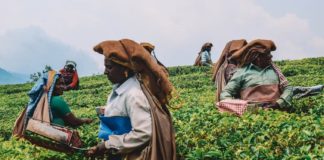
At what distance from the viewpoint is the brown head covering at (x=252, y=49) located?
6.88m

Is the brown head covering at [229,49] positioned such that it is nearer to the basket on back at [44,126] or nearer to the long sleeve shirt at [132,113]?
the basket on back at [44,126]

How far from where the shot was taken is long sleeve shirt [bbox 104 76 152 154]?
3973 mm

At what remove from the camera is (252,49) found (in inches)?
273

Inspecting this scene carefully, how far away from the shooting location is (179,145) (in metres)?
4.98

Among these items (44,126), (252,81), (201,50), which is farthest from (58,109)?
(201,50)

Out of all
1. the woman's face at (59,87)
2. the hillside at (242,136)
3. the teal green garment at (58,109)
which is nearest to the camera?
the hillside at (242,136)

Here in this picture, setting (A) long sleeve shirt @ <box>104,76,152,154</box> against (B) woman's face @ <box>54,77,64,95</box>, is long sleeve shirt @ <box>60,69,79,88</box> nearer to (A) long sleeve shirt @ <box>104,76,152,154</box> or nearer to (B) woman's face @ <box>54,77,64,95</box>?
(B) woman's face @ <box>54,77,64,95</box>

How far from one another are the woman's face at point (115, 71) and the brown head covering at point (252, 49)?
3.06 metres

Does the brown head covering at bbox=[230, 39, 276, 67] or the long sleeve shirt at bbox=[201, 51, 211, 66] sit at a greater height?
the long sleeve shirt at bbox=[201, 51, 211, 66]

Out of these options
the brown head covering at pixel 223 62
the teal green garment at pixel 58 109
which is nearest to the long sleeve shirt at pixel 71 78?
the brown head covering at pixel 223 62

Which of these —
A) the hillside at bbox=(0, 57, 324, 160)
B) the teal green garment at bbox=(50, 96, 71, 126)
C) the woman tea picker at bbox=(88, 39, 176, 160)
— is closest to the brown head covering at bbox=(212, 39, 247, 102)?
the hillside at bbox=(0, 57, 324, 160)

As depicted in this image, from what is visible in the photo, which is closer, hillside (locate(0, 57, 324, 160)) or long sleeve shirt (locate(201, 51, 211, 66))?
hillside (locate(0, 57, 324, 160))

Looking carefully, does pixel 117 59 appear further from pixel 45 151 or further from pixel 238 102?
pixel 238 102

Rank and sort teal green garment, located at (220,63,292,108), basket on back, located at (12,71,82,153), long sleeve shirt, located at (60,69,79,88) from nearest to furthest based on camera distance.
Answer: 1. basket on back, located at (12,71,82,153)
2. teal green garment, located at (220,63,292,108)
3. long sleeve shirt, located at (60,69,79,88)
